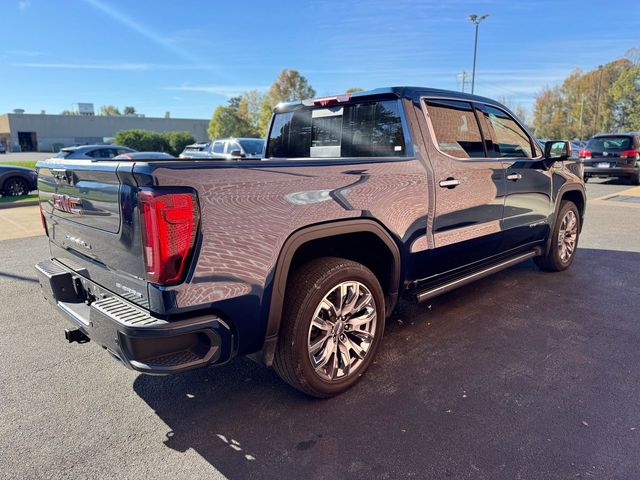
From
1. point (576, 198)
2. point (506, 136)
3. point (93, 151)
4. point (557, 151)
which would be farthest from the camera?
point (93, 151)

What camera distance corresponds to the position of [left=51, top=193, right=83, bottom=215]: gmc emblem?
2.62m

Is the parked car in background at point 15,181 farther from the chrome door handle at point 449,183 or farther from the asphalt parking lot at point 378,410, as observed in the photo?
the chrome door handle at point 449,183

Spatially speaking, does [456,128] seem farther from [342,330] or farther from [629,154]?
A: [629,154]

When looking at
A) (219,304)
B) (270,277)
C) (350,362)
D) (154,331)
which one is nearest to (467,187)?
(350,362)

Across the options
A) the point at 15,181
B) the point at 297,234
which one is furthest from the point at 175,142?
the point at 297,234

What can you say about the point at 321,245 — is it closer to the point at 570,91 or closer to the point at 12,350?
the point at 12,350

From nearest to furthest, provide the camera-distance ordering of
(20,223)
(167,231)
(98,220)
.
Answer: (167,231), (98,220), (20,223)

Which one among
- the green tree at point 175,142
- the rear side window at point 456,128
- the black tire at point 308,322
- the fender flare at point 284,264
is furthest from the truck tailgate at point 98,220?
the green tree at point 175,142

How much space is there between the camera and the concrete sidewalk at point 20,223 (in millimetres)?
7891

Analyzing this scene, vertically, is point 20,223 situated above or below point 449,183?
below

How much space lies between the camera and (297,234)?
249cm

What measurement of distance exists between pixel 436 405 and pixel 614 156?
16.1 meters

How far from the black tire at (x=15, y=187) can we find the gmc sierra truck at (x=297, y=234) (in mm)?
11226

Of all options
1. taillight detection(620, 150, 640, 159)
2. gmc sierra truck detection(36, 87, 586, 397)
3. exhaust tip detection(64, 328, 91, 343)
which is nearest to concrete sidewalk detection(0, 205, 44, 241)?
gmc sierra truck detection(36, 87, 586, 397)
